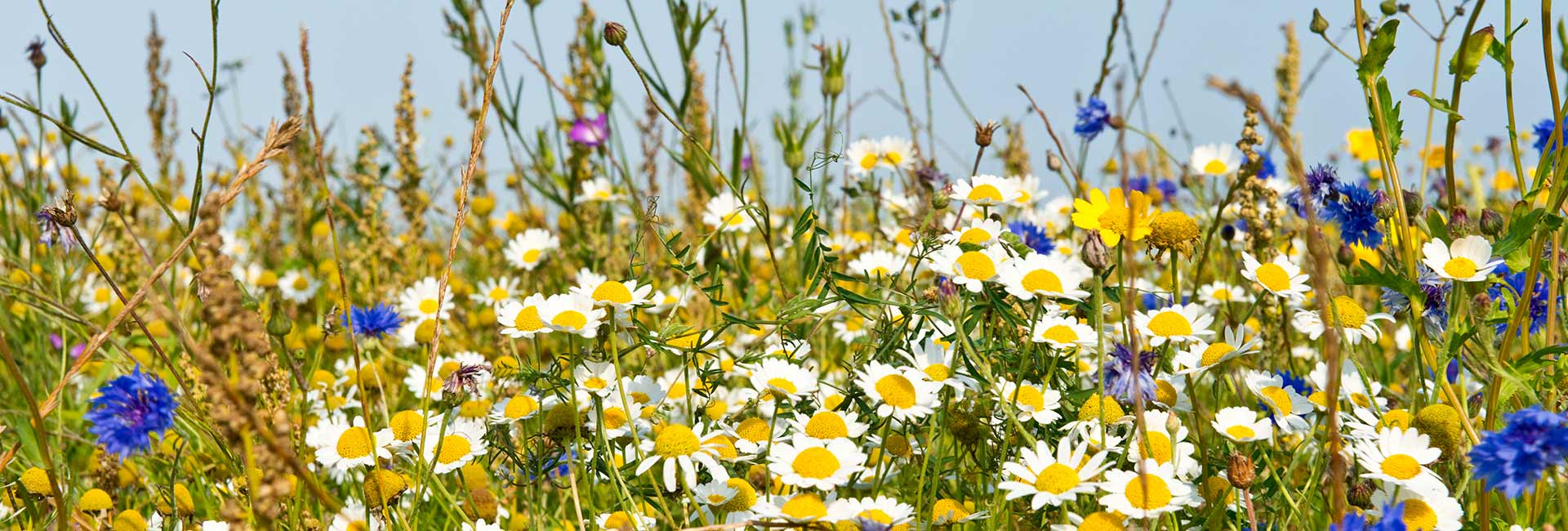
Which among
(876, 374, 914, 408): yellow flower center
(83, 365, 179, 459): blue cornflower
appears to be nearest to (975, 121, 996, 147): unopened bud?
(876, 374, 914, 408): yellow flower center

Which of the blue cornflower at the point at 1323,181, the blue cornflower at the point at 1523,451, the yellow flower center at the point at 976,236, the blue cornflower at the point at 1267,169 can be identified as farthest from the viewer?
the blue cornflower at the point at 1267,169

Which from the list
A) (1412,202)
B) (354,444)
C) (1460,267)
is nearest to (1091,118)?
(1412,202)

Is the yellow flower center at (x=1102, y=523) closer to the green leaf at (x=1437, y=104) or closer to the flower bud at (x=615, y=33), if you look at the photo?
the green leaf at (x=1437, y=104)

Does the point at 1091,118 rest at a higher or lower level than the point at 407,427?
higher

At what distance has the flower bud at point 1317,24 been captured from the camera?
137 centimetres

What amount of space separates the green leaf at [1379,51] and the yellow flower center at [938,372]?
51 cm

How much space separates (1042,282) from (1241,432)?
235mm

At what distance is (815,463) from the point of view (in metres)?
1.06

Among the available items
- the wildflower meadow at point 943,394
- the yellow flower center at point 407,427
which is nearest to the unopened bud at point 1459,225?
the wildflower meadow at point 943,394

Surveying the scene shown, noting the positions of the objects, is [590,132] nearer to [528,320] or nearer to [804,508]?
[528,320]

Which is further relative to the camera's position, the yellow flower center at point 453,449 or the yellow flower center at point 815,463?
the yellow flower center at point 453,449

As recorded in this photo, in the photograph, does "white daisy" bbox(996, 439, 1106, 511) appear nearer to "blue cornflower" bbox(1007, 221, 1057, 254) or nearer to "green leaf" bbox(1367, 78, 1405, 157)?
"green leaf" bbox(1367, 78, 1405, 157)

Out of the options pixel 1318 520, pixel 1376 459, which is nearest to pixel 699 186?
pixel 1318 520

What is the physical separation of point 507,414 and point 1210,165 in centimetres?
178
